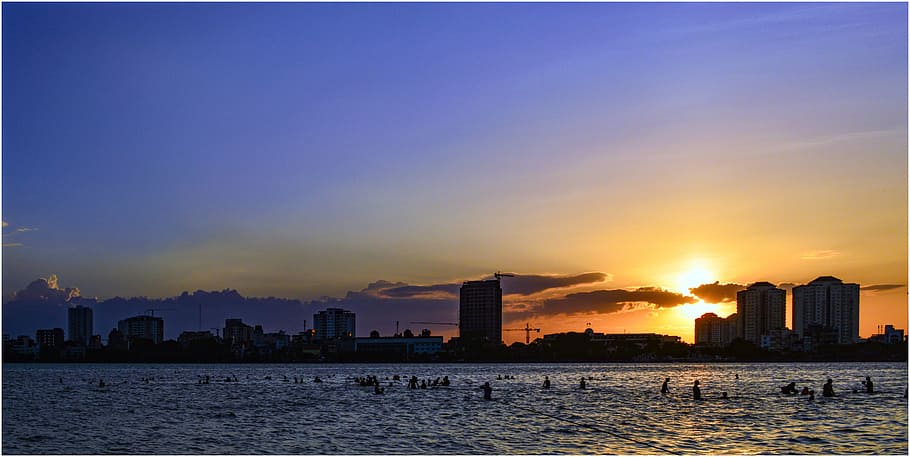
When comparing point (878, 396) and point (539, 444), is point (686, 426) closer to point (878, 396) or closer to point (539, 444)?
point (539, 444)

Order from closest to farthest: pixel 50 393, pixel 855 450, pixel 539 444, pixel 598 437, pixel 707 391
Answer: pixel 855 450, pixel 539 444, pixel 598 437, pixel 707 391, pixel 50 393

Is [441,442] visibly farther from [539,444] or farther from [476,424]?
[476,424]

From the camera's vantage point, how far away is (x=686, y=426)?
6306 centimetres

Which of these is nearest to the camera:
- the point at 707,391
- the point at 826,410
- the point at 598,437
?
the point at 598,437

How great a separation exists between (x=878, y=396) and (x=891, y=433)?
4228 cm

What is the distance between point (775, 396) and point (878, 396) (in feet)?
35.1

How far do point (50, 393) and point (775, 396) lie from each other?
96998mm

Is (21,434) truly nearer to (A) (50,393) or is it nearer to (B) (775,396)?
(A) (50,393)

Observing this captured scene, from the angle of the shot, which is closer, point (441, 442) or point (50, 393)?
point (441, 442)

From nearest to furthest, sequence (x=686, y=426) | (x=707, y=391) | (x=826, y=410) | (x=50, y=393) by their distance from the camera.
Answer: (x=686, y=426) < (x=826, y=410) < (x=707, y=391) < (x=50, y=393)

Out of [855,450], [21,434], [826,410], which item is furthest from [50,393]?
[855,450]

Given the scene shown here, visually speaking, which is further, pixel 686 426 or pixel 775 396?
pixel 775 396

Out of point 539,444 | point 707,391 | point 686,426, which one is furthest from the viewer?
point 707,391

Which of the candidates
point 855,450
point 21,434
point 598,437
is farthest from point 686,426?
point 21,434
